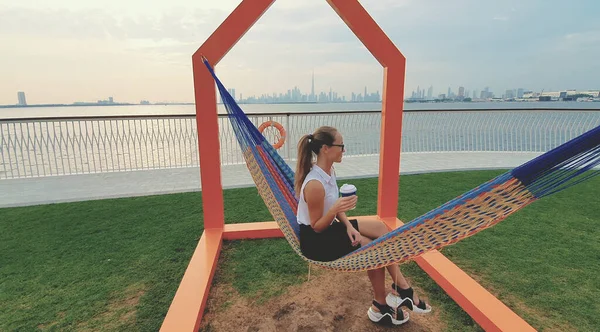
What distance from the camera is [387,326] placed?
5.49 feet

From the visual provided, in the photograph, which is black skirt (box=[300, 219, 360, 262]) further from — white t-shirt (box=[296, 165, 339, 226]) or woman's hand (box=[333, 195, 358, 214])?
woman's hand (box=[333, 195, 358, 214])

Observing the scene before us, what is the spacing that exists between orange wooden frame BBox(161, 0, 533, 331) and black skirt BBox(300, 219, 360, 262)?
2.05ft

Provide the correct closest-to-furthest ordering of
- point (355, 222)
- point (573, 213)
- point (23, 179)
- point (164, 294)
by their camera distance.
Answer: point (355, 222) < point (164, 294) < point (573, 213) < point (23, 179)

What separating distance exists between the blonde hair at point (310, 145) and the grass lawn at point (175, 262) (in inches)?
31.9

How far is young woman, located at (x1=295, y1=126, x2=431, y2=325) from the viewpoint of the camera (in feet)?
5.04

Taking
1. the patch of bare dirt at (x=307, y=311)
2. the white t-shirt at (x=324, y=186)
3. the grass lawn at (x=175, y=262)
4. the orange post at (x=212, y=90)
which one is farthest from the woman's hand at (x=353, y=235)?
the orange post at (x=212, y=90)

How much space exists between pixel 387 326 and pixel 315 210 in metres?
0.70

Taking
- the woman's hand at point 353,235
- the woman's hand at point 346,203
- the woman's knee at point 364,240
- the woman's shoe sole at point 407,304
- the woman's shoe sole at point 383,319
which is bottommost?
the woman's shoe sole at point 383,319

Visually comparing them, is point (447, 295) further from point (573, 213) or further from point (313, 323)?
point (573, 213)

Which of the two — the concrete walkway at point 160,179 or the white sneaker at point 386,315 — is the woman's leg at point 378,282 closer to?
the white sneaker at point 386,315

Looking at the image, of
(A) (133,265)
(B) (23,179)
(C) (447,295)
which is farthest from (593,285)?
(B) (23,179)

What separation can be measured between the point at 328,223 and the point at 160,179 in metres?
3.87

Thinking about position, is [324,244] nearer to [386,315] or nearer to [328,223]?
[328,223]

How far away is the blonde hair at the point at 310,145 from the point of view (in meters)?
1.57
